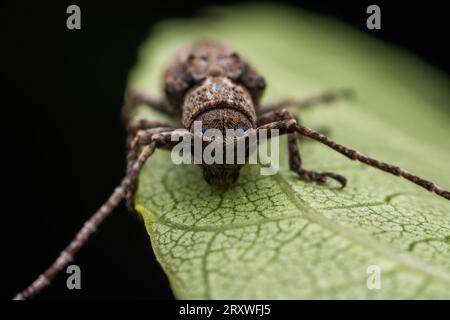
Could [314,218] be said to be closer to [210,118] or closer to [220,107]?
[210,118]

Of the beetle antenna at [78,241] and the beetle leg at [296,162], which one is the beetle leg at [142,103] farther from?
the beetle antenna at [78,241]

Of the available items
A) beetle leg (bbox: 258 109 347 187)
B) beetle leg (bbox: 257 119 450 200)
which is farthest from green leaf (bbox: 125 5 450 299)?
beetle leg (bbox: 257 119 450 200)

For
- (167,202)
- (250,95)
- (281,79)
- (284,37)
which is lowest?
(167,202)

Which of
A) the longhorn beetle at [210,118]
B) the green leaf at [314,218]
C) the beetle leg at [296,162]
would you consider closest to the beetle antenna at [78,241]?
the longhorn beetle at [210,118]

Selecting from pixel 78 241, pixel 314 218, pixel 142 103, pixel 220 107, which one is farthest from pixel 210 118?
pixel 142 103

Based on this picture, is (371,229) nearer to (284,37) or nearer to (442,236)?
(442,236)

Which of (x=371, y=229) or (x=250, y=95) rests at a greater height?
(x=250, y=95)

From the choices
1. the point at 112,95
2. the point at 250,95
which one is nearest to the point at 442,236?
the point at 250,95
